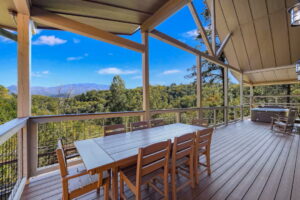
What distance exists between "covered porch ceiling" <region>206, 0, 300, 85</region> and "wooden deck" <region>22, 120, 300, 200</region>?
587 cm

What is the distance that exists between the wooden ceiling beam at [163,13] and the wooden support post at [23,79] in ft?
8.21

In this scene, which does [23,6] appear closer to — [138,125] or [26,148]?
[26,148]

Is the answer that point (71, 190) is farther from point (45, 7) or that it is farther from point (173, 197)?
point (45, 7)

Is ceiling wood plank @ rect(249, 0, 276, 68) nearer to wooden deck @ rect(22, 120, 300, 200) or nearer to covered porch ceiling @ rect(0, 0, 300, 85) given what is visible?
covered porch ceiling @ rect(0, 0, 300, 85)

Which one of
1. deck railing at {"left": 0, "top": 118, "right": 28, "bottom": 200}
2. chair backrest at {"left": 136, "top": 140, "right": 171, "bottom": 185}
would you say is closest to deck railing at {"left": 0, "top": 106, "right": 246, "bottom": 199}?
deck railing at {"left": 0, "top": 118, "right": 28, "bottom": 200}

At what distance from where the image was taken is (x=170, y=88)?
1309cm

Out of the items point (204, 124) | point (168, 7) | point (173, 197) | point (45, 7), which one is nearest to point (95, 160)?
point (173, 197)

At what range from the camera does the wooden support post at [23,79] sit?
7.16 ft

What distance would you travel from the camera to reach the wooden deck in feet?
6.20

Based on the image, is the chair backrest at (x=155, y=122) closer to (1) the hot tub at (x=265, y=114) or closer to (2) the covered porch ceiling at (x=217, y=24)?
(2) the covered porch ceiling at (x=217, y=24)

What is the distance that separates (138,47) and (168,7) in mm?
1144

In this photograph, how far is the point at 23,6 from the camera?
6.84 feet

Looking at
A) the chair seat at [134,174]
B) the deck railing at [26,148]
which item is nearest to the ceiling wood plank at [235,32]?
the deck railing at [26,148]

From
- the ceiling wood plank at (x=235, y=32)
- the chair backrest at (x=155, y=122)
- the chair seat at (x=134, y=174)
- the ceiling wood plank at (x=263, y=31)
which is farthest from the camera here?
the ceiling wood plank at (x=235, y=32)
